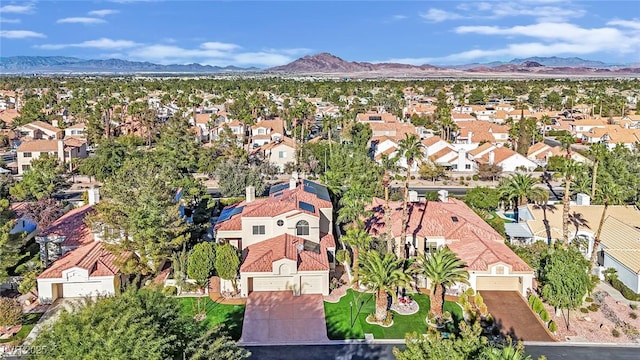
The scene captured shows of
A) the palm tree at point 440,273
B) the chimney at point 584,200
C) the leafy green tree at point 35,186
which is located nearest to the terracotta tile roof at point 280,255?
the palm tree at point 440,273

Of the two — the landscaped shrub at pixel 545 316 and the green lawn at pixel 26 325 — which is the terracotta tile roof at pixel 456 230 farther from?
the green lawn at pixel 26 325

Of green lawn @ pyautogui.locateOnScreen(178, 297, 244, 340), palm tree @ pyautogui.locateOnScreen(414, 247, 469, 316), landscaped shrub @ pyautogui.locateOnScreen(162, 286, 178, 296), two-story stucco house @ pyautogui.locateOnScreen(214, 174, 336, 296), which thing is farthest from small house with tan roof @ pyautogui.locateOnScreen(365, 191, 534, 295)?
landscaped shrub @ pyautogui.locateOnScreen(162, 286, 178, 296)

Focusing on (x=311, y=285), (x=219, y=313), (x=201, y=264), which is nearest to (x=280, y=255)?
(x=311, y=285)

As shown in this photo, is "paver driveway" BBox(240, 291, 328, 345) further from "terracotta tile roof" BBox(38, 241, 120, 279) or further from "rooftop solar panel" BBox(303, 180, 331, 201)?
"rooftop solar panel" BBox(303, 180, 331, 201)

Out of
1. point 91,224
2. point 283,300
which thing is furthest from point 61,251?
point 283,300

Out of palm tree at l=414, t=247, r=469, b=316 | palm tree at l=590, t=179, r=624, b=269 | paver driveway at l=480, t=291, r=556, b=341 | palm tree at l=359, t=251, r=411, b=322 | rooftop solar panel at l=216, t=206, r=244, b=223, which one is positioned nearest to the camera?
paver driveway at l=480, t=291, r=556, b=341

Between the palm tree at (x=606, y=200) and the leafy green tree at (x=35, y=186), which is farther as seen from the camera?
the leafy green tree at (x=35, y=186)
